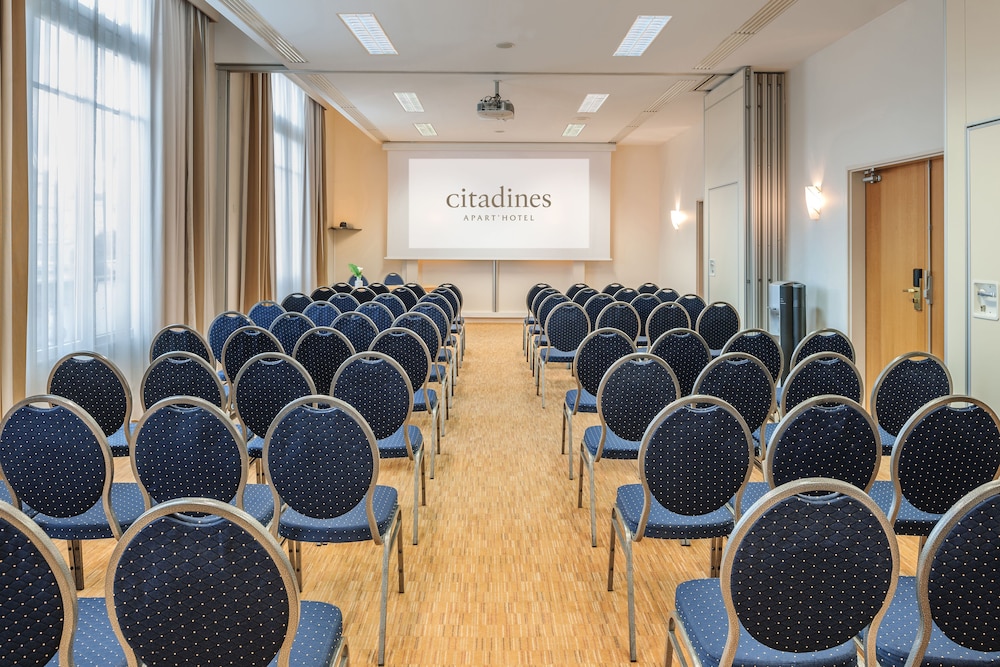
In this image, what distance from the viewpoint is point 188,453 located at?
2846 millimetres

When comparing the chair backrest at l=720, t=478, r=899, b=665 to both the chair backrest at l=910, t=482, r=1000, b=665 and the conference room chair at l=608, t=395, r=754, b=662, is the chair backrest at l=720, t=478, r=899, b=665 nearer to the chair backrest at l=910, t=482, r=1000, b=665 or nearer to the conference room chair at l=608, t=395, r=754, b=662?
the chair backrest at l=910, t=482, r=1000, b=665

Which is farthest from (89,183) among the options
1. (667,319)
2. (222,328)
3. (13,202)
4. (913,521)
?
(913,521)

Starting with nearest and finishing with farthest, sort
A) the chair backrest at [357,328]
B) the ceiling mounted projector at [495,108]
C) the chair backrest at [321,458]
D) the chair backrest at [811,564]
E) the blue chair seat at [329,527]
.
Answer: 1. the chair backrest at [811,564]
2. the chair backrest at [321,458]
3. the blue chair seat at [329,527]
4. the chair backrest at [357,328]
5. the ceiling mounted projector at [495,108]

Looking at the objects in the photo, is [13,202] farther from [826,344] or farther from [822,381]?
[826,344]

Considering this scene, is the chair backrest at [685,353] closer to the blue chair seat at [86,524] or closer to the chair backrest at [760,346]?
the chair backrest at [760,346]

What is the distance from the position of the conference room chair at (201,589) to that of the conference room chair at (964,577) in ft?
5.01

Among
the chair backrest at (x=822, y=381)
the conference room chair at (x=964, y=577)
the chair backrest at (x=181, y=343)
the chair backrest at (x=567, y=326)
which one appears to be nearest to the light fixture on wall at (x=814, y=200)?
the chair backrest at (x=567, y=326)

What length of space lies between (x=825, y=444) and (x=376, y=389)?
7.14ft

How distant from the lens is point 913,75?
268 inches

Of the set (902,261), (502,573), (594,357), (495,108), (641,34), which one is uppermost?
(641,34)

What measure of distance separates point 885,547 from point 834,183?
741 centimetres

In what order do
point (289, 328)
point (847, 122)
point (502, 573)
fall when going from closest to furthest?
point (502, 573), point (289, 328), point (847, 122)

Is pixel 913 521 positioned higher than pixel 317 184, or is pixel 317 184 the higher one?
pixel 317 184

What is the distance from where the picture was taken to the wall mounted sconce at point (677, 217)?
15156mm
